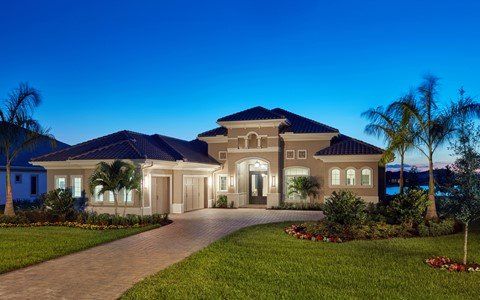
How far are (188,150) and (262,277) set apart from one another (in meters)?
18.9

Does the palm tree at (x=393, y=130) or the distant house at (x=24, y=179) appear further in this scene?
the distant house at (x=24, y=179)

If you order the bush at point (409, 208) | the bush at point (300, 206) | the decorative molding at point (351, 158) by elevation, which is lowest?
the bush at point (300, 206)

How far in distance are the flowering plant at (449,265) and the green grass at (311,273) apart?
255 millimetres

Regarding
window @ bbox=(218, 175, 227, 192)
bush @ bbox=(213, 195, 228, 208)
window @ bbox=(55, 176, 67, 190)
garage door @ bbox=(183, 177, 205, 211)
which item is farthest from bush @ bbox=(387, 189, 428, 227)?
window @ bbox=(55, 176, 67, 190)

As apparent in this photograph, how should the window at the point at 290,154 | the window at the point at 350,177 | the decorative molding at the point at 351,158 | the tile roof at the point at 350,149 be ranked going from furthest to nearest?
the window at the point at 290,154, the window at the point at 350,177, the tile roof at the point at 350,149, the decorative molding at the point at 351,158

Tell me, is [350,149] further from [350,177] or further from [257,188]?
[257,188]

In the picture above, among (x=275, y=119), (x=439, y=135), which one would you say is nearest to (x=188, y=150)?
(x=275, y=119)

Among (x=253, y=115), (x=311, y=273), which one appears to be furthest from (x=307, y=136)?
(x=311, y=273)

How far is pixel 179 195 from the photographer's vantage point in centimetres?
2425

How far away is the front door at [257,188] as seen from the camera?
99.2ft

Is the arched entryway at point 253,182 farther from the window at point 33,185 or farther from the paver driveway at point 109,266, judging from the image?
the window at point 33,185

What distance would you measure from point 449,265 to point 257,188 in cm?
2038

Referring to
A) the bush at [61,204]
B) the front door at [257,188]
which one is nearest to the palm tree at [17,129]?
the bush at [61,204]

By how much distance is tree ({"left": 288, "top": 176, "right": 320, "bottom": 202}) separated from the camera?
27344mm
